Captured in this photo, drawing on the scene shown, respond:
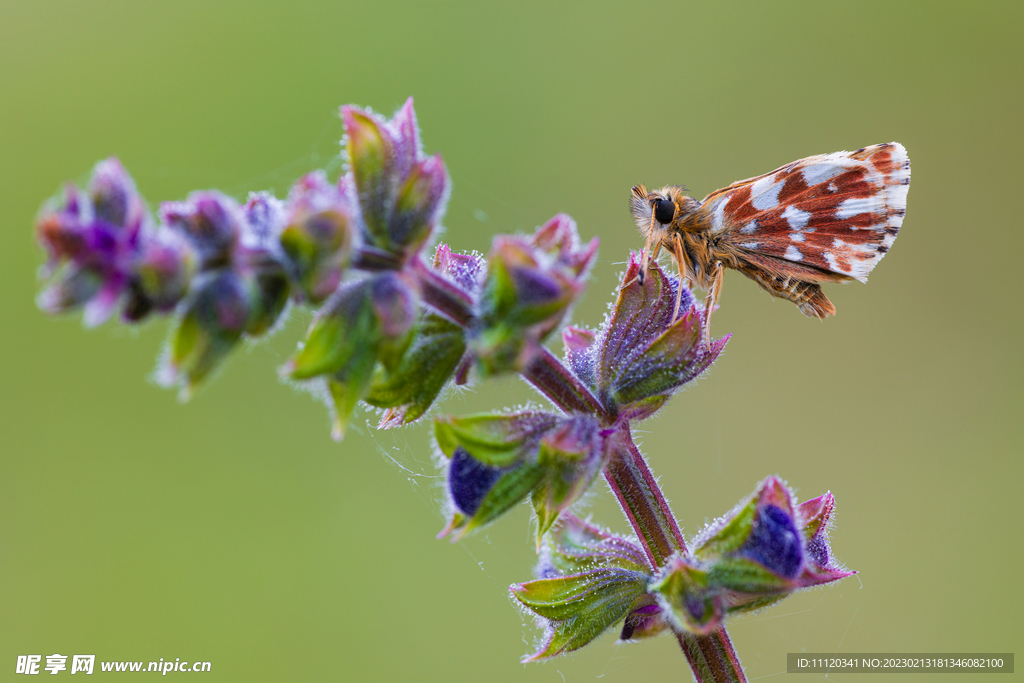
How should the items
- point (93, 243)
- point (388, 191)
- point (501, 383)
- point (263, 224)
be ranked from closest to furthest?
point (93, 243) < point (263, 224) < point (388, 191) < point (501, 383)

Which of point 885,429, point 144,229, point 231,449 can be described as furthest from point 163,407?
point 885,429

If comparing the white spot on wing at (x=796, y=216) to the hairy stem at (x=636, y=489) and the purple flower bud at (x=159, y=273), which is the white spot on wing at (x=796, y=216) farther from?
the purple flower bud at (x=159, y=273)

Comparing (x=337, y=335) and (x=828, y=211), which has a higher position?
(x=828, y=211)

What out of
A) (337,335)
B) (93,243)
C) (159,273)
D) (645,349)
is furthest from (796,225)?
(93,243)

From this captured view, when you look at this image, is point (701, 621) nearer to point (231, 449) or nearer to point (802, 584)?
point (802, 584)

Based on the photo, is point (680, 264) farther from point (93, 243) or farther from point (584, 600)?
point (93, 243)

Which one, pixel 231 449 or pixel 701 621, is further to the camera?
pixel 231 449

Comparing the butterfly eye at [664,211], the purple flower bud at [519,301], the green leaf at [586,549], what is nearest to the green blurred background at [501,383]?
the green leaf at [586,549]
